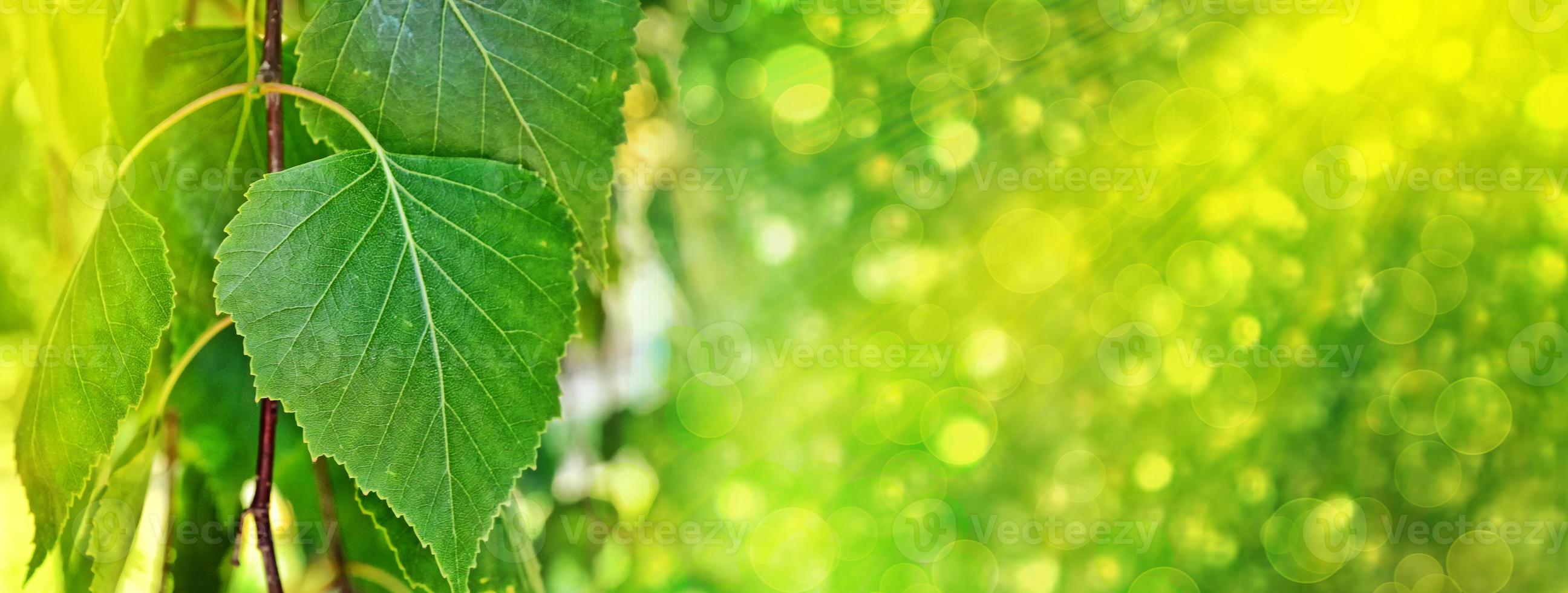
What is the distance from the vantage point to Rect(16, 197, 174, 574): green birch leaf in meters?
0.13

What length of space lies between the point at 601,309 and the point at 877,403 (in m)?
0.52

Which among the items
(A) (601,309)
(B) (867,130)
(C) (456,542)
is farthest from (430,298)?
(B) (867,130)

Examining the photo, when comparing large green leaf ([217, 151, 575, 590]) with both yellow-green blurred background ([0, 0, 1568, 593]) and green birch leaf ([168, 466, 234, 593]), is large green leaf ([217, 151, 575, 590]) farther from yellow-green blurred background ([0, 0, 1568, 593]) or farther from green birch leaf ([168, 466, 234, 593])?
yellow-green blurred background ([0, 0, 1568, 593])
